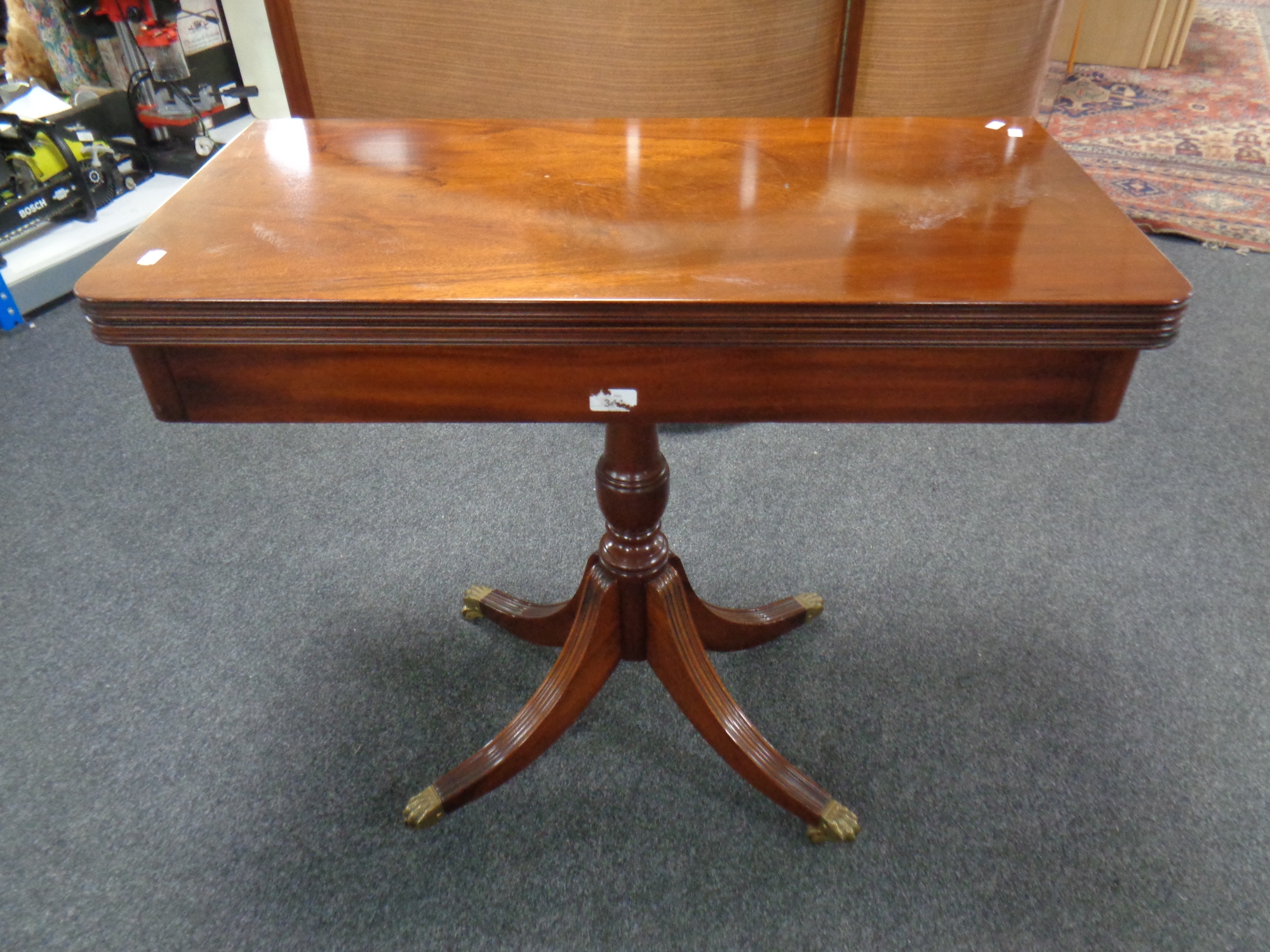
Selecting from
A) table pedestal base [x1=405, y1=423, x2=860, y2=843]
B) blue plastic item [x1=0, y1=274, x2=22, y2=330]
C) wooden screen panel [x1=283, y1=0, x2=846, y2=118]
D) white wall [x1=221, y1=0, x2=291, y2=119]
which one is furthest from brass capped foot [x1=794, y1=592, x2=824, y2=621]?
blue plastic item [x1=0, y1=274, x2=22, y2=330]

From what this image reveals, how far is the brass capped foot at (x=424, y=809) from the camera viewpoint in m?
1.06

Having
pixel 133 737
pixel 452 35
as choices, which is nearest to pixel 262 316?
pixel 133 737

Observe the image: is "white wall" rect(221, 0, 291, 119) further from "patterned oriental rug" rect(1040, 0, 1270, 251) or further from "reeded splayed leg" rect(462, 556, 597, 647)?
"patterned oriental rug" rect(1040, 0, 1270, 251)

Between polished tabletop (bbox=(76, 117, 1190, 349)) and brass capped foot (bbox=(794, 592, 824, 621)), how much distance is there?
2.21 feet

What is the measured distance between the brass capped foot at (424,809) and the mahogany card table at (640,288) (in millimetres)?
544

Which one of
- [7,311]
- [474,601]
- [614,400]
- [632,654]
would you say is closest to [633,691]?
[632,654]

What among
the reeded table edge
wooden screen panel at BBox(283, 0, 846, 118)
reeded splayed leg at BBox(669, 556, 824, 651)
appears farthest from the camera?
wooden screen panel at BBox(283, 0, 846, 118)

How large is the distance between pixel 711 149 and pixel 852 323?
1.15ft

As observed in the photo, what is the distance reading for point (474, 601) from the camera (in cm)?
132

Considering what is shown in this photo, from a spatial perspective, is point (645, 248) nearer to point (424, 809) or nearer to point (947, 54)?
point (424, 809)

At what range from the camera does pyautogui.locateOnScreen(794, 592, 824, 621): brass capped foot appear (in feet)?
4.33

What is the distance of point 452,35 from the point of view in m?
1.51

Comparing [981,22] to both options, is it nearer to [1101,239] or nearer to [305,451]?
[1101,239]

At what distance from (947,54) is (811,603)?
39.5 inches
